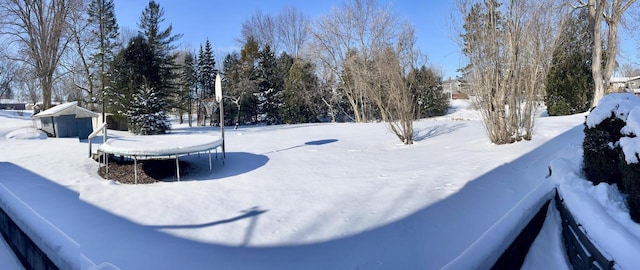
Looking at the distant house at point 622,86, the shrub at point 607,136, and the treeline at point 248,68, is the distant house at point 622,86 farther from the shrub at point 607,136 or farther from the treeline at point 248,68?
the shrub at point 607,136

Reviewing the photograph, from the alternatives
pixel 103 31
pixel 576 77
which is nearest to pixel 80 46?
pixel 103 31

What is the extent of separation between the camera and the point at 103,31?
56.0 feet

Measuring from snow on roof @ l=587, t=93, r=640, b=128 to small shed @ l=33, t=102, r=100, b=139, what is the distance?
1394 centimetres

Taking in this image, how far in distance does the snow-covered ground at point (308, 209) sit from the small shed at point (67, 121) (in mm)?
5375

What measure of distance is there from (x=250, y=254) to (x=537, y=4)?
6832mm

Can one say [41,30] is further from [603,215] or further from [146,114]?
[603,215]

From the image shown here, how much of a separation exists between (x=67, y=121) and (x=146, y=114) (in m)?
2.74

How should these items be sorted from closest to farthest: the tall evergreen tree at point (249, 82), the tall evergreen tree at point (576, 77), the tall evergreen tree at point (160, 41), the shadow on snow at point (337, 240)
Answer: the shadow on snow at point (337, 240)
the tall evergreen tree at point (576, 77)
the tall evergreen tree at point (160, 41)
the tall evergreen tree at point (249, 82)

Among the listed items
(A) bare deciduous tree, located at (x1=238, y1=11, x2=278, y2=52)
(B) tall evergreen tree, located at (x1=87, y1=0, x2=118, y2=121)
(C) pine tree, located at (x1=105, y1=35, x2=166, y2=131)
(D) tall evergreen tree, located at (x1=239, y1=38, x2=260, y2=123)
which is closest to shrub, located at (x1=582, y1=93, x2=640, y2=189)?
(C) pine tree, located at (x1=105, y1=35, x2=166, y2=131)

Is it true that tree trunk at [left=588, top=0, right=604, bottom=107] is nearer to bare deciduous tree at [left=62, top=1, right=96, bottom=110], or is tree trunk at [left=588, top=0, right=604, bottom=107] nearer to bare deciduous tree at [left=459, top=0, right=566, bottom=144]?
bare deciduous tree at [left=459, top=0, right=566, bottom=144]

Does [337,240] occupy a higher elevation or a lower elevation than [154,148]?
lower

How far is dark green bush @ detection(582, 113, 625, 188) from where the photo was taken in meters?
3.01

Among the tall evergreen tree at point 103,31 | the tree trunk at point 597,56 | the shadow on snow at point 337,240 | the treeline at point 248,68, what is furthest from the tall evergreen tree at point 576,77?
the tall evergreen tree at point 103,31

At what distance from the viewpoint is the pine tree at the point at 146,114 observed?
14.1 meters
